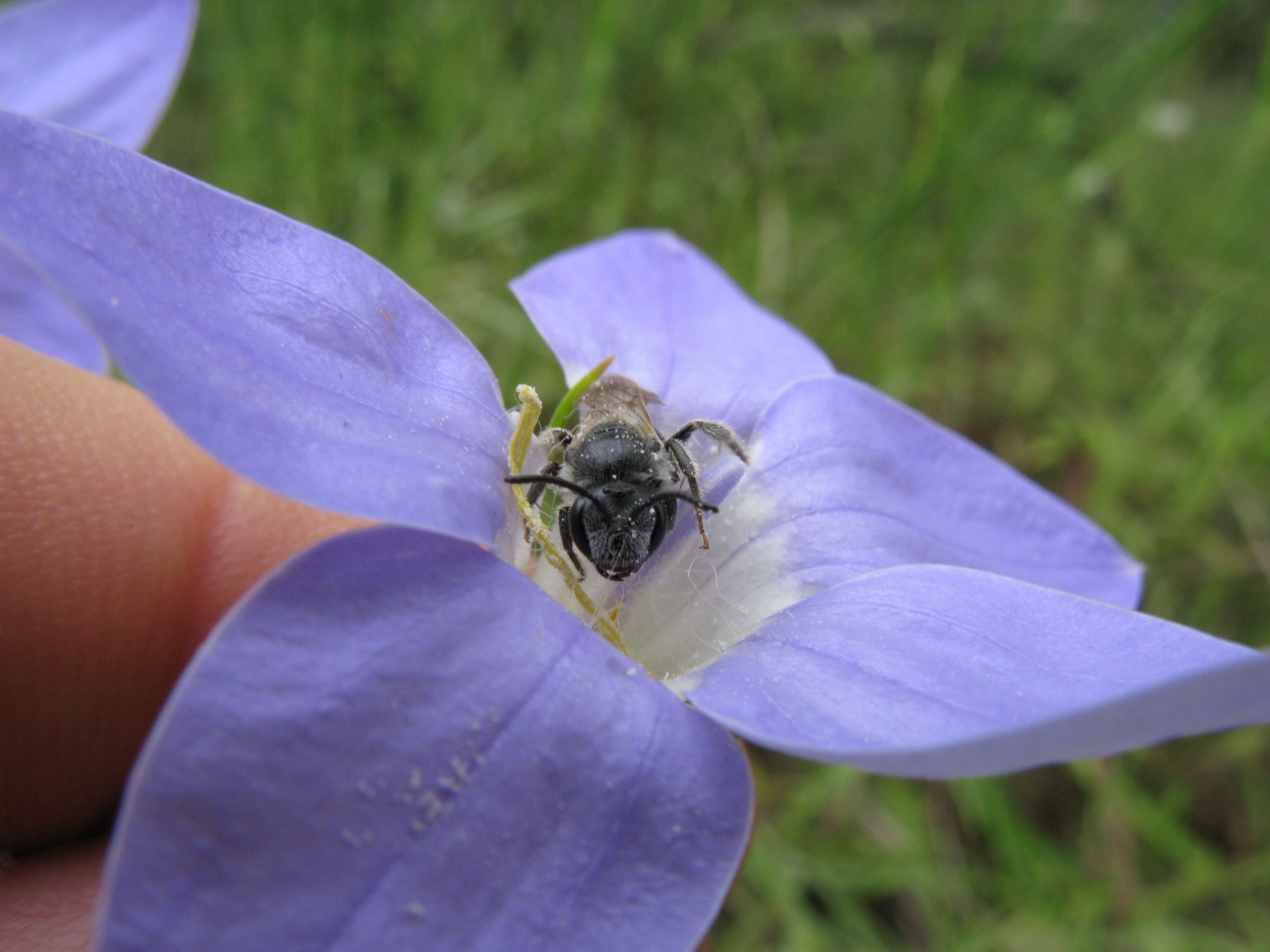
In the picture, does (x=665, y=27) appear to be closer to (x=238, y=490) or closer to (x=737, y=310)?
(x=737, y=310)

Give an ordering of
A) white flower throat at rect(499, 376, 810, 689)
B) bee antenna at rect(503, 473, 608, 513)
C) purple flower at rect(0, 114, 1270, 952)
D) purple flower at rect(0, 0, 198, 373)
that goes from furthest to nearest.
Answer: purple flower at rect(0, 0, 198, 373), white flower throat at rect(499, 376, 810, 689), bee antenna at rect(503, 473, 608, 513), purple flower at rect(0, 114, 1270, 952)

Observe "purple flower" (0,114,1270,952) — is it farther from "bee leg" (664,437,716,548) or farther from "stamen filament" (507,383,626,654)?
"bee leg" (664,437,716,548)

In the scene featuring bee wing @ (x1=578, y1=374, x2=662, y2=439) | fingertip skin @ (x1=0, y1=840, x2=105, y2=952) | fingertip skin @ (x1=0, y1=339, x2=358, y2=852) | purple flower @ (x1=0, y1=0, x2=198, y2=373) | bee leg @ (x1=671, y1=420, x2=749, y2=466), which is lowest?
fingertip skin @ (x1=0, y1=840, x2=105, y2=952)

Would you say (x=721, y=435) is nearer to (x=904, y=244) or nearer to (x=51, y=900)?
(x=51, y=900)

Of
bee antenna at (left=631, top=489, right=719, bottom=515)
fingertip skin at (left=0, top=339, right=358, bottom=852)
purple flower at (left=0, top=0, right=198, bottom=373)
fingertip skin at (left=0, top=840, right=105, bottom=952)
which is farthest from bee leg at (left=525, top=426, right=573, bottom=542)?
purple flower at (left=0, top=0, right=198, bottom=373)

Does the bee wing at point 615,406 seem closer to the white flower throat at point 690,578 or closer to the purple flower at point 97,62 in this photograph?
the white flower throat at point 690,578

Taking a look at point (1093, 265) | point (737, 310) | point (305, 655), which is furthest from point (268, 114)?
point (1093, 265)

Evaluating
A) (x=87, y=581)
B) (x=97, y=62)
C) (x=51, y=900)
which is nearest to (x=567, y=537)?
(x=87, y=581)

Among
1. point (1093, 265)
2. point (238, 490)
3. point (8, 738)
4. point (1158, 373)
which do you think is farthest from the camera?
point (1093, 265)
